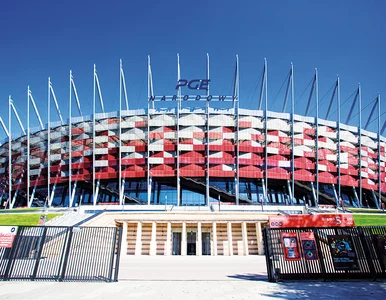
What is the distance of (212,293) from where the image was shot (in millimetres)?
13188

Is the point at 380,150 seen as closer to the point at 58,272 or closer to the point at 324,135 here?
the point at 324,135

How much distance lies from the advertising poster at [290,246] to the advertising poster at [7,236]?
1435 centimetres

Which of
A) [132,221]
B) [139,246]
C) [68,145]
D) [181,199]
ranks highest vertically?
[68,145]

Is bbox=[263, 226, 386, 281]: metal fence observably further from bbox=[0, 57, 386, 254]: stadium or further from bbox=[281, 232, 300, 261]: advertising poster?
bbox=[0, 57, 386, 254]: stadium

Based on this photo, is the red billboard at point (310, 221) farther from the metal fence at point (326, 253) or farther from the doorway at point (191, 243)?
the metal fence at point (326, 253)

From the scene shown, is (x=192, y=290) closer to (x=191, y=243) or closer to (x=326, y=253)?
(x=326, y=253)

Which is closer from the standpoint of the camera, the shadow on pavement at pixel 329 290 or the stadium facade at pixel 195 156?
the shadow on pavement at pixel 329 290

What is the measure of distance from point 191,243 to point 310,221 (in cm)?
1592

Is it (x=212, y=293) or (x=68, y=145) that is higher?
(x=68, y=145)

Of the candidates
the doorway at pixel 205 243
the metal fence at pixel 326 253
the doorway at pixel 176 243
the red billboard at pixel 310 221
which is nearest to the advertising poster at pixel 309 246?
the metal fence at pixel 326 253

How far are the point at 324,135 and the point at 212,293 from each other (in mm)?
78838

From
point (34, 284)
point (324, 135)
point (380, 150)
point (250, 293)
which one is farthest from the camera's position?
point (380, 150)

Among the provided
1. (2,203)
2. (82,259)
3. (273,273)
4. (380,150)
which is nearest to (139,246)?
(82,259)

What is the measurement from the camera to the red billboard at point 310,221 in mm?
32094
